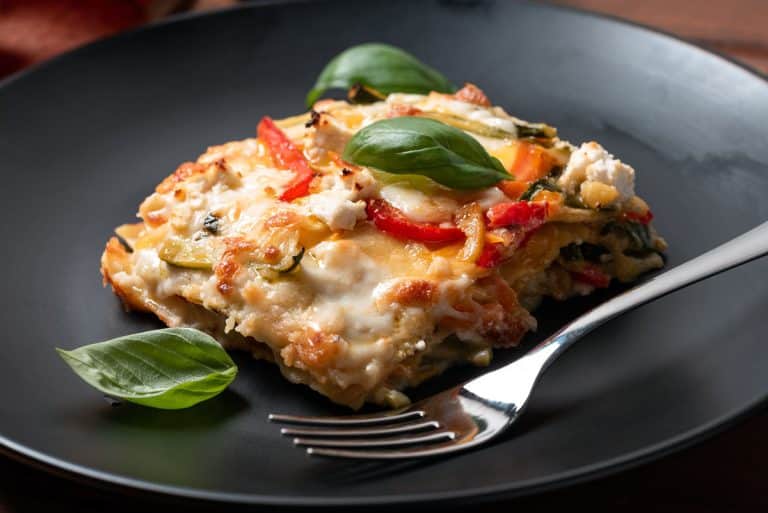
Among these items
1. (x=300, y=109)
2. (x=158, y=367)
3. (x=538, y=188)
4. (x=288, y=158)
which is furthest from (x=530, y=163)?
(x=300, y=109)

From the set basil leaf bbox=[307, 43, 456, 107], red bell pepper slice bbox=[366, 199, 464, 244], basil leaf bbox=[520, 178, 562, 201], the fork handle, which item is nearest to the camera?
the fork handle

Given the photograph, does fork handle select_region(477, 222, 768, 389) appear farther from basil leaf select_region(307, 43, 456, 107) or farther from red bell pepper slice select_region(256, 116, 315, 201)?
basil leaf select_region(307, 43, 456, 107)

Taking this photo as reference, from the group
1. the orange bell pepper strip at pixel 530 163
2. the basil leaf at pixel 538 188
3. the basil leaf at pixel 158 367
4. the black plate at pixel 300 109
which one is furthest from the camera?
the orange bell pepper strip at pixel 530 163

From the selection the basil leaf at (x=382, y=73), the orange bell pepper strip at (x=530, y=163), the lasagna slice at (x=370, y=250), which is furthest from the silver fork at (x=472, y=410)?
the basil leaf at (x=382, y=73)

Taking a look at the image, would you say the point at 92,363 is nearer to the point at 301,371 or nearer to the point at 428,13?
the point at 301,371

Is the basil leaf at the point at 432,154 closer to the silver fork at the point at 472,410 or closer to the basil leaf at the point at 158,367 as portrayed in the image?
the silver fork at the point at 472,410

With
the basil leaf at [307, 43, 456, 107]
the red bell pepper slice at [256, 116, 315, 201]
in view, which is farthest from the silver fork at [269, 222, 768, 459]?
the basil leaf at [307, 43, 456, 107]

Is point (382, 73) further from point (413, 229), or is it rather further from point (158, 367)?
point (158, 367)
